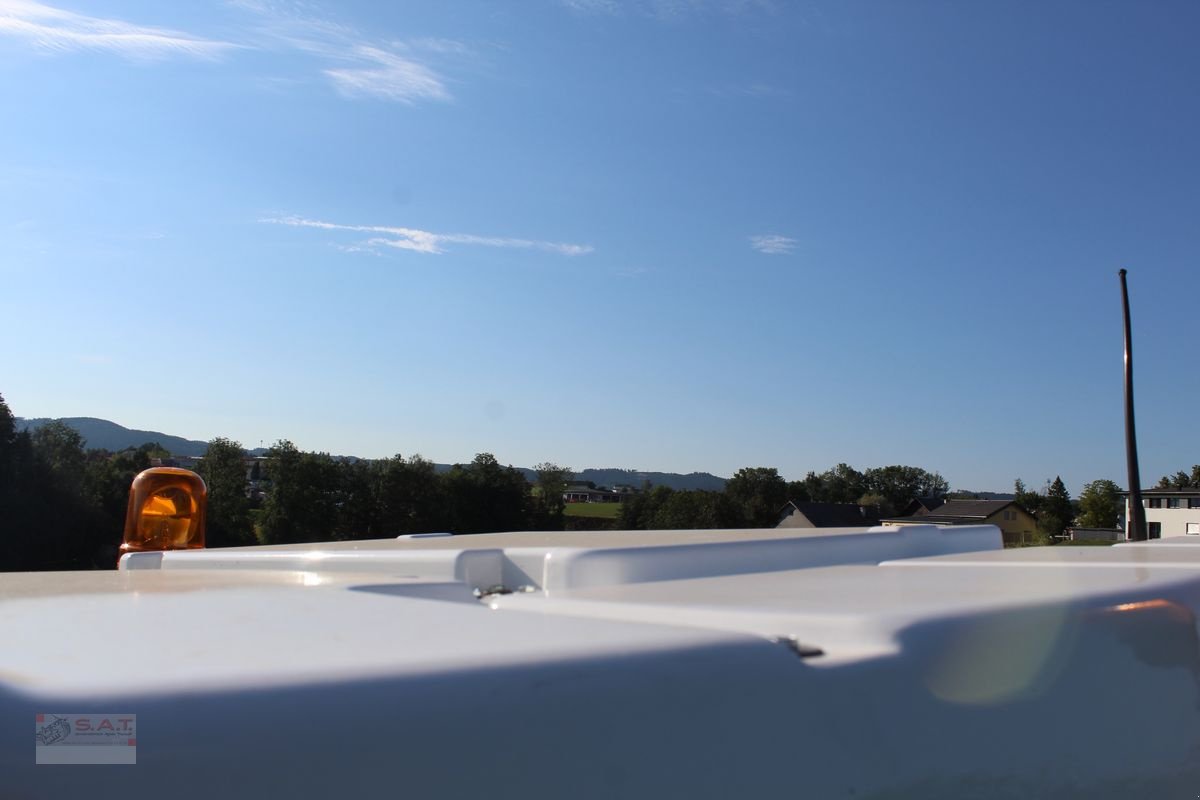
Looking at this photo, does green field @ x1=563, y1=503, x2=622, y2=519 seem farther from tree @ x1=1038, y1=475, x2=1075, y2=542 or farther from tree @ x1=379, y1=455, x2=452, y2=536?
tree @ x1=1038, y1=475, x2=1075, y2=542

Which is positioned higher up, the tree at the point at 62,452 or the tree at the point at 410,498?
the tree at the point at 62,452

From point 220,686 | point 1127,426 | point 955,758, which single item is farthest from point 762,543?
point 1127,426

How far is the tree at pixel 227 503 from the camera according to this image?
54531 mm

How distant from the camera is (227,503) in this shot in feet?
185

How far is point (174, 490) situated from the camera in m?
3.33

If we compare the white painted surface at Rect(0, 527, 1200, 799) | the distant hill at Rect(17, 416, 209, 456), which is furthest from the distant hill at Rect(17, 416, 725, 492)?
the white painted surface at Rect(0, 527, 1200, 799)

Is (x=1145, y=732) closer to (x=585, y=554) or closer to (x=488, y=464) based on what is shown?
(x=585, y=554)

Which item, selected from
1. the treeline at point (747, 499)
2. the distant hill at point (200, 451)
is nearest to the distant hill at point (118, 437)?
the distant hill at point (200, 451)

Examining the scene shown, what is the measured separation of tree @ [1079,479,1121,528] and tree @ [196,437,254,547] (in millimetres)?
50969

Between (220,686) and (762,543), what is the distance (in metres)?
1.56

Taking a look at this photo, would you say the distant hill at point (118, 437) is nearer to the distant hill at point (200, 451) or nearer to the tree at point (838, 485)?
the distant hill at point (200, 451)

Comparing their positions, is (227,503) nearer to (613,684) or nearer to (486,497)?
(486,497)

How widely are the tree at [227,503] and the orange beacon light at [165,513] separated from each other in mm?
52542

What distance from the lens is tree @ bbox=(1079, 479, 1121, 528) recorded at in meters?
57.1
